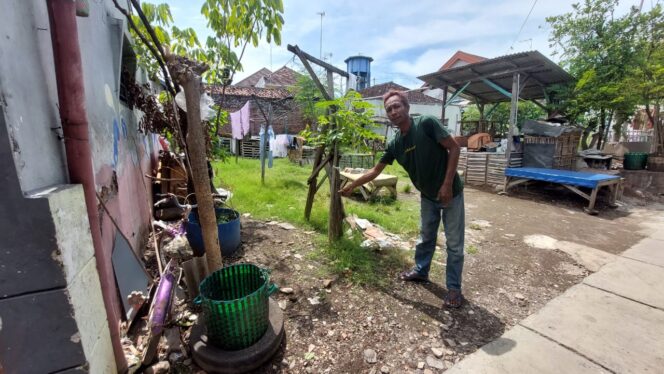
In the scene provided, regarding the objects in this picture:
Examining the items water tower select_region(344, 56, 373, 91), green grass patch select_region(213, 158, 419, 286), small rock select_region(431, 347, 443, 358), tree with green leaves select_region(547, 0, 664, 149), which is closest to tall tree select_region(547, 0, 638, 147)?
tree with green leaves select_region(547, 0, 664, 149)

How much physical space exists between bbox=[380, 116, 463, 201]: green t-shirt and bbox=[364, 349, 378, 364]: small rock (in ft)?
4.73

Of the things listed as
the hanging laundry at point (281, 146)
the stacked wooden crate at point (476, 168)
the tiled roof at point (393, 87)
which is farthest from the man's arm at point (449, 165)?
the tiled roof at point (393, 87)

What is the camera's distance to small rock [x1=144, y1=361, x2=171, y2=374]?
188 centimetres

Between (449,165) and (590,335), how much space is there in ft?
5.87

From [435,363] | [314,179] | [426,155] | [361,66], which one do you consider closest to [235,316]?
[435,363]

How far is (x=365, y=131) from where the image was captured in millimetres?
3516

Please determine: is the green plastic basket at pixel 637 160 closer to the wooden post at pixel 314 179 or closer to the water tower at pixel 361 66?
the wooden post at pixel 314 179

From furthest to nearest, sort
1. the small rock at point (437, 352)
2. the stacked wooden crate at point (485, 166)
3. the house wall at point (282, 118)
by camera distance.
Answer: the house wall at point (282, 118) < the stacked wooden crate at point (485, 166) < the small rock at point (437, 352)

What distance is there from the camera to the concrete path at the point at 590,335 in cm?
211

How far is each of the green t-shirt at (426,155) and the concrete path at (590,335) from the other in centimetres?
130

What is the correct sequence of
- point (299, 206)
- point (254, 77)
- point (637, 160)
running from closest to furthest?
1. point (299, 206)
2. point (637, 160)
3. point (254, 77)

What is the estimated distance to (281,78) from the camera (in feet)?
84.0

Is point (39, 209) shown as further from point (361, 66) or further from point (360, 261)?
point (361, 66)

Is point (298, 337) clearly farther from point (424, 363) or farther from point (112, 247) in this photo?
point (112, 247)
